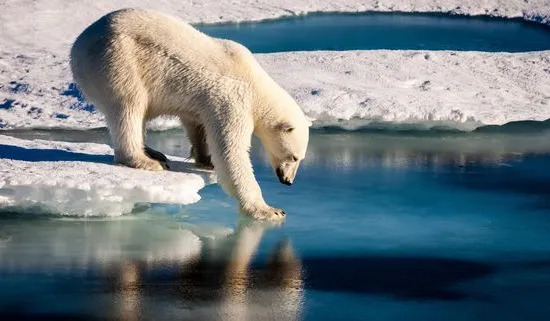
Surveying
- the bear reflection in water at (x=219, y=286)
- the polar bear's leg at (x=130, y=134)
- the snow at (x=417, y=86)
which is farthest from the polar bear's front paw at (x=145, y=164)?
the snow at (x=417, y=86)

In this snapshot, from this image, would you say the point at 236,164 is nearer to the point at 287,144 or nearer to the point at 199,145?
the point at 287,144

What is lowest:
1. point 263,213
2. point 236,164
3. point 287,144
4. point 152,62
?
point 263,213

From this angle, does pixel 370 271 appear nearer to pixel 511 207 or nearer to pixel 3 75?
pixel 511 207

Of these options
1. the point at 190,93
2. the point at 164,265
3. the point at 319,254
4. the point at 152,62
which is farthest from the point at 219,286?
the point at 152,62

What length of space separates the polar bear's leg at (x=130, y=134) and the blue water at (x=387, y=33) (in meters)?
7.16

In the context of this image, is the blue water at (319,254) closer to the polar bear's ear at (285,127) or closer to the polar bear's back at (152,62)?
the polar bear's ear at (285,127)

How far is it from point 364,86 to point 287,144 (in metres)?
3.71

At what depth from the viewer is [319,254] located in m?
6.50

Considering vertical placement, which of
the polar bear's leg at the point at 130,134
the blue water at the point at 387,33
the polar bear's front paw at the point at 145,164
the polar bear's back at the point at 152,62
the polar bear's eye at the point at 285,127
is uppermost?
the polar bear's back at the point at 152,62

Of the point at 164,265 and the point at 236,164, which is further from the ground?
the point at 236,164

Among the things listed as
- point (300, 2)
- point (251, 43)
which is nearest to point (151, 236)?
point (251, 43)

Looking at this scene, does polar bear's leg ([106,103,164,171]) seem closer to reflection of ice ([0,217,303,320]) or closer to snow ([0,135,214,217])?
snow ([0,135,214,217])

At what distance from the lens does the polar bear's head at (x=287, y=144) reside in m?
7.26

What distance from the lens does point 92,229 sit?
267 inches
